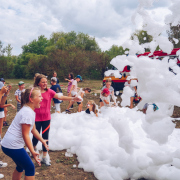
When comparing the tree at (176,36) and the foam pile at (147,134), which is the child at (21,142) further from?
the tree at (176,36)

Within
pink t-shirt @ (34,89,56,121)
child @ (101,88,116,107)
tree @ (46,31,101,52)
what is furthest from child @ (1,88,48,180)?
tree @ (46,31,101,52)

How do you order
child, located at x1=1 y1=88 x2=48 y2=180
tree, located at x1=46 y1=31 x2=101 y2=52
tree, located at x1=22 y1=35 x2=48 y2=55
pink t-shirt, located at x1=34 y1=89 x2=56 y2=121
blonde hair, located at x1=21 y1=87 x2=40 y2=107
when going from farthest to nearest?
tree, located at x1=22 y1=35 x2=48 y2=55
tree, located at x1=46 y1=31 x2=101 y2=52
pink t-shirt, located at x1=34 y1=89 x2=56 y2=121
blonde hair, located at x1=21 y1=87 x2=40 y2=107
child, located at x1=1 y1=88 x2=48 y2=180

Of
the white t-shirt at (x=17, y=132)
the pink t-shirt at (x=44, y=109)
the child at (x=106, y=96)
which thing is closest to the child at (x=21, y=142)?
the white t-shirt at (x=17, y=132)

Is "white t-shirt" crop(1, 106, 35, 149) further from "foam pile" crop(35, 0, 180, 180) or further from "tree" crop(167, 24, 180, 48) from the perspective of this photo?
"tree" crop(167, 24, 180, 48)

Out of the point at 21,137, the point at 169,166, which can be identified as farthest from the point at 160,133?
the point at 21,137

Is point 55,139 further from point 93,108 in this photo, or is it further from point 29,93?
point 29,93

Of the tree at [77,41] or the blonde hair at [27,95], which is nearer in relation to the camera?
the blonde hair at [27,95]

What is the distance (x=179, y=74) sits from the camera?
10.1 feet

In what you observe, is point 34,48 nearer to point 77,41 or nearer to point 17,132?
point 77,41

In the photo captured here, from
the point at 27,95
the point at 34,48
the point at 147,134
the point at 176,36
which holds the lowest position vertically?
the point at 147,134

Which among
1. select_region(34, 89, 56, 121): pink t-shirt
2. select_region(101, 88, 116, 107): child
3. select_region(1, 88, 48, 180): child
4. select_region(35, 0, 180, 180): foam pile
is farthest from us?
select_region(101, 88, 116, 107): child

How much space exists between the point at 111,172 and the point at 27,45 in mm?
53545

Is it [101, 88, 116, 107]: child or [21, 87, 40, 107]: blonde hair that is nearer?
[21, 87, 40, 107]: blonde hair

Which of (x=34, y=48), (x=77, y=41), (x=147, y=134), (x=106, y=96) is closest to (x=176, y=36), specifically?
(x=106, y=96)
